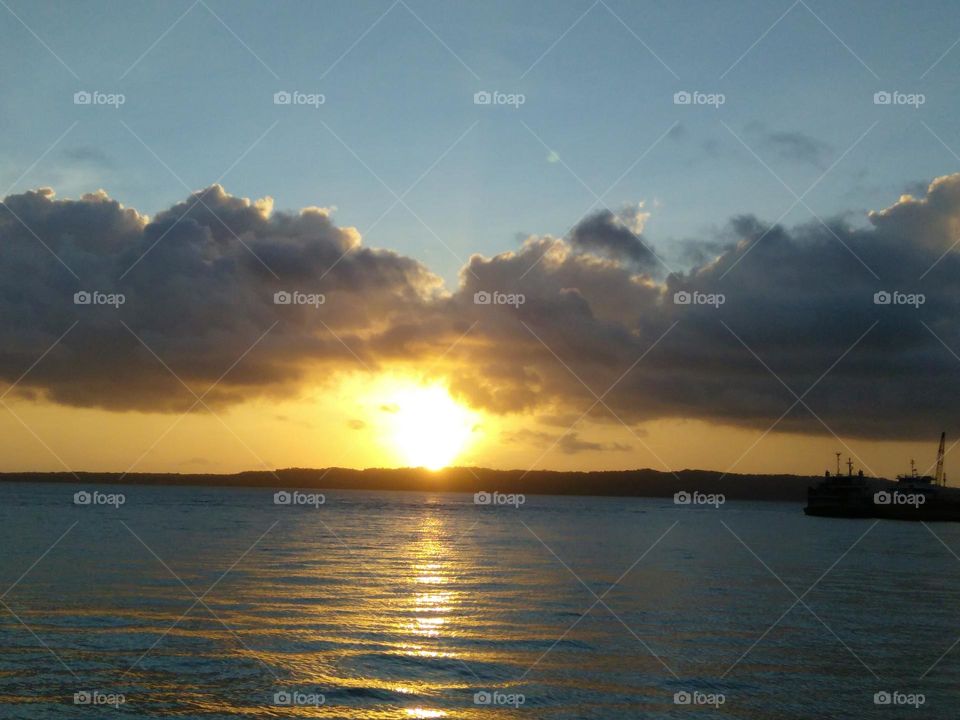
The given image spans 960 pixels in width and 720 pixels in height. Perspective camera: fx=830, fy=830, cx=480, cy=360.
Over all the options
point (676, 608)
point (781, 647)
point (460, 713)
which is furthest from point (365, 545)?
point (460, 713)

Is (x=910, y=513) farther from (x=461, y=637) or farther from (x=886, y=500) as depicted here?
(x=461, y=637)

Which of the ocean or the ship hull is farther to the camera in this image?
the ship hull

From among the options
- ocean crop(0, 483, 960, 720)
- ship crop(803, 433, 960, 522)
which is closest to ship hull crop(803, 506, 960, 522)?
ship crop(803, 433, 960, 522)

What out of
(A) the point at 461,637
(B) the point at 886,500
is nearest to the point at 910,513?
(B) the point at 886,500

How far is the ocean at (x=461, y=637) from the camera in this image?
25.6 meters

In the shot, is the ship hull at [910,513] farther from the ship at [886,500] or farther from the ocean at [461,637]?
the ocean at [461,637]

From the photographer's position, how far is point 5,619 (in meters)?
35.7

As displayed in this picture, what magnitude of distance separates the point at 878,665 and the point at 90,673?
2868 cm

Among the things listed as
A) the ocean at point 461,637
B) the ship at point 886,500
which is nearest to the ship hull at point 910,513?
the ship at point 886,500

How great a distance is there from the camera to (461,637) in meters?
34.8

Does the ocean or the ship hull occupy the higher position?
the ship hull

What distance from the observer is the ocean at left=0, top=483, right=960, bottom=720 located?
25641mm

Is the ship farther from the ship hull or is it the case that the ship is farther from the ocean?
the ocean

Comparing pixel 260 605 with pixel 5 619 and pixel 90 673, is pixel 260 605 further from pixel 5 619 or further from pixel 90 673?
pixel 90 673
